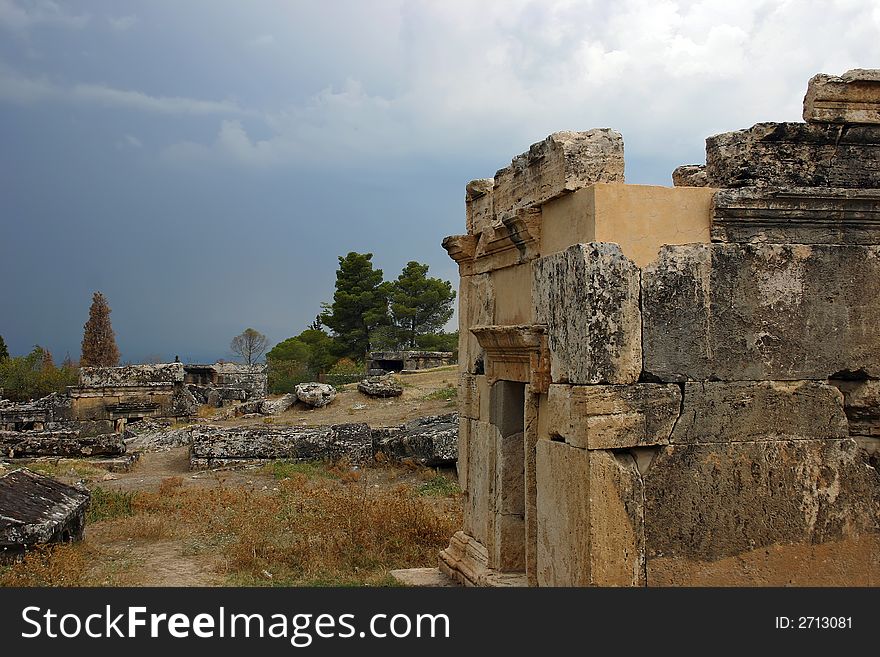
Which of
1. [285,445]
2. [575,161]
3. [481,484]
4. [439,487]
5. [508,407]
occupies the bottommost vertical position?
[439,487]

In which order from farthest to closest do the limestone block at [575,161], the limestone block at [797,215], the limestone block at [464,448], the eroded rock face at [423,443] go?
the eroded rock face at [423,443], the limestone block at [464,448], the limestone block at [575,161], the limestone block at [797,215]

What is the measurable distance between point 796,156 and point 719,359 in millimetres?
1367

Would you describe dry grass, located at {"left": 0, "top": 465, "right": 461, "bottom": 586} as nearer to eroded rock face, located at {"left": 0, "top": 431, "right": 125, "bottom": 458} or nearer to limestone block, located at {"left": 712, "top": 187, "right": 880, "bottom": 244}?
limestone block, located at {"left": 712, "top": 187, "right": 880, "bottom": 244}

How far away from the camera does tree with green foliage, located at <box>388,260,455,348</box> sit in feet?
149

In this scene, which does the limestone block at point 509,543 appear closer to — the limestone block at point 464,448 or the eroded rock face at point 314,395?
the limestone block at point 464,448

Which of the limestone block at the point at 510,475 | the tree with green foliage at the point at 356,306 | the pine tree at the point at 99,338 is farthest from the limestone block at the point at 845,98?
the pine tree at the point at 99,338

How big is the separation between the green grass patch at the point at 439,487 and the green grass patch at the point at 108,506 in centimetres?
393

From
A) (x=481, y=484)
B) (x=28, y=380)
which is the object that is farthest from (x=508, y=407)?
(x=28, y=380)

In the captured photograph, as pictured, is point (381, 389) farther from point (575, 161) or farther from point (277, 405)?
point (575, 161)

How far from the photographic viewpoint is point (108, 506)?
32.6 ft

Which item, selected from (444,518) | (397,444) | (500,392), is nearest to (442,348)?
(397,444)

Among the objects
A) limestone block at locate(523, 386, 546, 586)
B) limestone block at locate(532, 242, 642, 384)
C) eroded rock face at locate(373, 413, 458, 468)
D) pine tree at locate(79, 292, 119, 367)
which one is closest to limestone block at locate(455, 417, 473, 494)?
limestone block at locate(523, 386, 546, 586)

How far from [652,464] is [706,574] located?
2.31 feet

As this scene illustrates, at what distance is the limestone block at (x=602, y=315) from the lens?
4.16 meters
